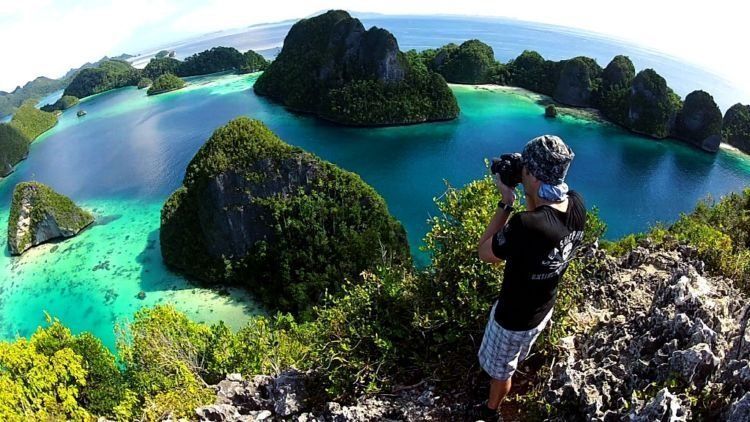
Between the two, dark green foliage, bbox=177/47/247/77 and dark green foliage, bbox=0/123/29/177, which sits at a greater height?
dark green foliage, bbox=177/47/247/77

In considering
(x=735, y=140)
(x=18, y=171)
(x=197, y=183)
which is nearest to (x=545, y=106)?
(x=735, y=140)

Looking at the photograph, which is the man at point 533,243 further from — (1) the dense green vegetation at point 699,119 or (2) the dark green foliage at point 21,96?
(2) the dark green foliage at point 21,96

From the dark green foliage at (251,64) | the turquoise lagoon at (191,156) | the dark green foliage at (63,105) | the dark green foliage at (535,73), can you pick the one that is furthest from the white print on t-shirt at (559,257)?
the dark green foliage at (63,105)

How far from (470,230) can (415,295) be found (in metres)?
1.35

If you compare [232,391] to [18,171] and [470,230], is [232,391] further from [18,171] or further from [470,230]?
[18,171]

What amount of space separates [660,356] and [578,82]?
274 ft

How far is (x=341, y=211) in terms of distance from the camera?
35156 millimetres

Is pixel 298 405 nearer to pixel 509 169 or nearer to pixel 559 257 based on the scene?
pixel 559 257

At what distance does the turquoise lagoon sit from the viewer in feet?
111

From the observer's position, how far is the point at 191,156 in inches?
2507

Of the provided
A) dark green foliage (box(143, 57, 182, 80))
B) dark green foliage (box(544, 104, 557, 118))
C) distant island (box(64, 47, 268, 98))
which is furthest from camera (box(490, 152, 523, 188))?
dark green foliage (box(143, 57, 182, 80))

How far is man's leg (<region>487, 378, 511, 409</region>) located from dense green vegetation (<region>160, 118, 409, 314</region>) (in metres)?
27.9

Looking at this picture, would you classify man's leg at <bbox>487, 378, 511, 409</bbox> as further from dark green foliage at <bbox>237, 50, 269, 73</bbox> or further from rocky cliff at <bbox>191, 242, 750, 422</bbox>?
dark green foliage at <bbox>237, 50, 269, 73</bbox>

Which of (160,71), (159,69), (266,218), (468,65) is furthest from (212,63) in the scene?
(266,218)
